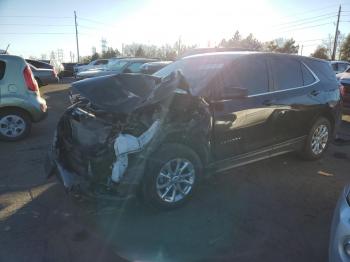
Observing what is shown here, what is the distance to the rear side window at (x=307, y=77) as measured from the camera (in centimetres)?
512

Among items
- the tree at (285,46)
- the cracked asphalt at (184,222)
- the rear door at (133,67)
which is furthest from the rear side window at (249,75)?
the tree at (285,46)

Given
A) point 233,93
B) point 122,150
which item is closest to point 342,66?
point 233,93

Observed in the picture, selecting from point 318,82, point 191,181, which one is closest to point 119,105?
point 191,181

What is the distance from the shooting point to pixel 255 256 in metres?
2.99

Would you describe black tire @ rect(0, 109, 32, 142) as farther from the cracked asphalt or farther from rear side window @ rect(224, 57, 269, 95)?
rear side window @ rect(224, 57, 269, 95)

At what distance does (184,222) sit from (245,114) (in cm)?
155

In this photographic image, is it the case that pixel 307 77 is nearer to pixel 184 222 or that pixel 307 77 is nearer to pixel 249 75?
pixel 249 75

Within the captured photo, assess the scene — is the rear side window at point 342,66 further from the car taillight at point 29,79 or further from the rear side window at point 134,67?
the car taillight at point 29,79

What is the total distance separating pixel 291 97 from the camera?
475 cm

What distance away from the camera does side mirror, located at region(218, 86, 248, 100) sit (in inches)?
150

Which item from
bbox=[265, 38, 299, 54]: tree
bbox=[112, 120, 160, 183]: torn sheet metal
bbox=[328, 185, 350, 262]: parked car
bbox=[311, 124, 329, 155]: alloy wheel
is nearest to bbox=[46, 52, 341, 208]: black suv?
bbox=[112, 120, 160, 183]: torn sheet metal

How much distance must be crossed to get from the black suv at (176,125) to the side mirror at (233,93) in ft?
0.04

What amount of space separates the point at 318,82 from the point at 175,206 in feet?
10.6

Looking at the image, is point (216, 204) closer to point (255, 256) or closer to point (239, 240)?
point (239, 240)
